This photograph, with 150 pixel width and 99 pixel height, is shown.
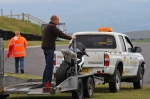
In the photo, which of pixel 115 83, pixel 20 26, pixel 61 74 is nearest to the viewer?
pixel 61 74

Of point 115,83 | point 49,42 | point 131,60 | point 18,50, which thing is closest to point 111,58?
point 115,83

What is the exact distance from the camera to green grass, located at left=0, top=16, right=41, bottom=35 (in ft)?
222

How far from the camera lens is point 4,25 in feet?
221

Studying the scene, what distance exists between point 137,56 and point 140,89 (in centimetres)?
107

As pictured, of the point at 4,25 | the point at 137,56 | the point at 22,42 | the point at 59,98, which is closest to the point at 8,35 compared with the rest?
the point at 4,25

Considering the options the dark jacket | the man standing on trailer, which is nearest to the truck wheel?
the man standing on trailer

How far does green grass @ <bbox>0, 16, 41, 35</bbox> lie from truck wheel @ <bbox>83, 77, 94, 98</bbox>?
5265 centimetres

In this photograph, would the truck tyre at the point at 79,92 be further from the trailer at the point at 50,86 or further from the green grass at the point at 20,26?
the green grass at the point at 20,26

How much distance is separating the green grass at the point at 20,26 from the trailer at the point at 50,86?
52642mm

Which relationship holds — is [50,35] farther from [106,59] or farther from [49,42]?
[106,59]

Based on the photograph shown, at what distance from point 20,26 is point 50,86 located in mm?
58503

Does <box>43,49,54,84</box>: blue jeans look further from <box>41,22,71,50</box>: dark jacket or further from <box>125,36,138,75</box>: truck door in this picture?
<box>125,36,138,75</box>: truck door

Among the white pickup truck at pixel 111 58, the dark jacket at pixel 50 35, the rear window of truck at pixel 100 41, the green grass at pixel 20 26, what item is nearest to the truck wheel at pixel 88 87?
the white pickup truck at pixel 111 58

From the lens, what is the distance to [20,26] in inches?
2771
